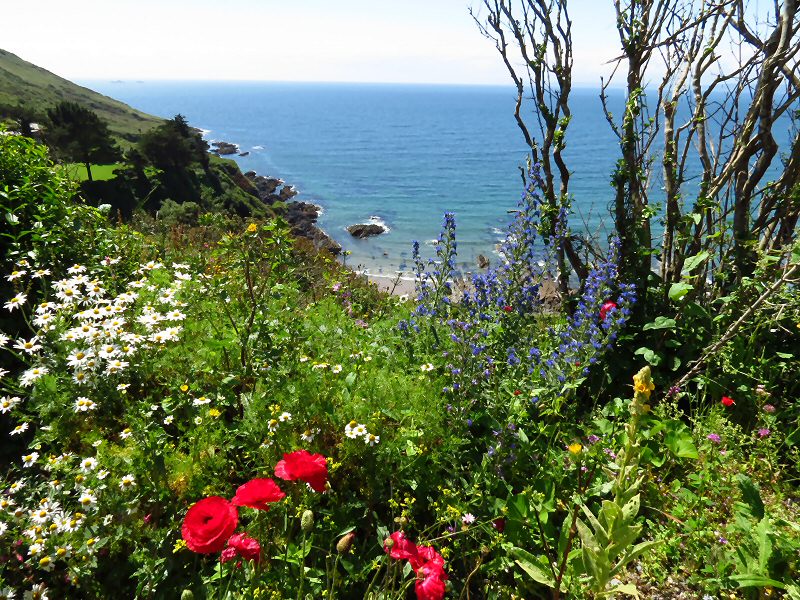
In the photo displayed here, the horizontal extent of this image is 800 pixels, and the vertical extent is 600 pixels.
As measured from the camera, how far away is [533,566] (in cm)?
222

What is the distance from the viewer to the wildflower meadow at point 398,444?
2195 millimetres

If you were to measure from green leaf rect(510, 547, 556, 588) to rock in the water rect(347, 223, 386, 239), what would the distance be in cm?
3431

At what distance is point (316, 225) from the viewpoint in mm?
39406

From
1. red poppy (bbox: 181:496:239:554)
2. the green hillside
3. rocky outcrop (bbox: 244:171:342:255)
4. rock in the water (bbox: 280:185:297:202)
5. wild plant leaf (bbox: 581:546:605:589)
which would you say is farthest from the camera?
the green hillside

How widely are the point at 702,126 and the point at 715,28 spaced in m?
0.76

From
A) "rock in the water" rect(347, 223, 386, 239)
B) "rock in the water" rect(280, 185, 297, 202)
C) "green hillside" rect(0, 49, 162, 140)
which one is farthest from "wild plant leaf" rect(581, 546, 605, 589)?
"green hillside" rect(0, 49, 162, 140)

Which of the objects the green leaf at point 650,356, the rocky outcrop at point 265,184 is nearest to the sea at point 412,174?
the green leaf at point 650,356

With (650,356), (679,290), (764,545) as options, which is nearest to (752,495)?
(764,545)

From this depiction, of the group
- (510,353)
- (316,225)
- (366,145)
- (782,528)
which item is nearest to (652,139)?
(510,353)

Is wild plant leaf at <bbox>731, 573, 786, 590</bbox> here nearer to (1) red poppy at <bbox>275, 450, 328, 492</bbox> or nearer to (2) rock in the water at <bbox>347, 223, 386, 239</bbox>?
(1) red poppy at <bbox>275, 450, 328, 492</bbox>

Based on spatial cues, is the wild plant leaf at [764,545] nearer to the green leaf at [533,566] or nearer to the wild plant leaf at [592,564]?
the green leaf at [533,566]

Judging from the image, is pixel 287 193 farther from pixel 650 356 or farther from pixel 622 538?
pixel 622 538

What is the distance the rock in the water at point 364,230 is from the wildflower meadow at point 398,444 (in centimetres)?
3238

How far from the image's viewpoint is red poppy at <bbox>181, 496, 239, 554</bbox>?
1631 millimetres
